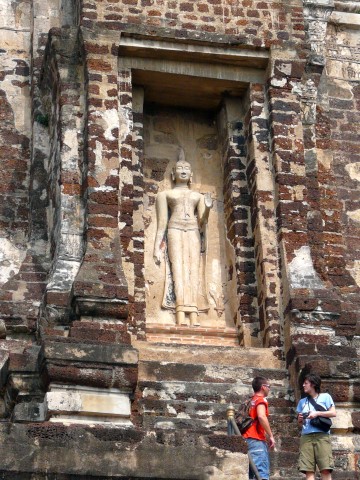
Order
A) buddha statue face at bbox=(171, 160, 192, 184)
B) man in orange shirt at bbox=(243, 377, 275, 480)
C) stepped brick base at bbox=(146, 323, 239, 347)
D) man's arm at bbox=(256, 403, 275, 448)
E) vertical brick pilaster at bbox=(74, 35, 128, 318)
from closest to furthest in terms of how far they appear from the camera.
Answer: man in orange shirt at bbox=(243, 377, 275, 480)
man's arm at bbox=(256, 403, 275, 448)
vertical brick pilaster at bbox=(74, 35, 128, 318)
stepped brick base at bbox=(146, 323, 239, 347)
buddha statue face at bbox=(171, 160, 192, 184)

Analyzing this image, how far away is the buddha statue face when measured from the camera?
15.6 meters

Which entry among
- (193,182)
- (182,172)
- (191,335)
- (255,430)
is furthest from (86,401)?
(193,182)

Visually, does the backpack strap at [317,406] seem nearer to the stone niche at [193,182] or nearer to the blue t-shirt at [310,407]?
the blue t-shirt at [310,407]

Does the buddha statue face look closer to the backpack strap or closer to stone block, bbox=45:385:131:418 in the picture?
stone block, bbox=45:385:131:418

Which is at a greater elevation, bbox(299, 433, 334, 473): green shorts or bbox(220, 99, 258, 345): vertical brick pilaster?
bbox(220, 99, 258, 345): vertical brick pilaster

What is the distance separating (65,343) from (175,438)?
75.2 inches

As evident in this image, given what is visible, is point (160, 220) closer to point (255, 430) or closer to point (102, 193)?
point (102, 193)

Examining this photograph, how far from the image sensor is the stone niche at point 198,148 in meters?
15.0

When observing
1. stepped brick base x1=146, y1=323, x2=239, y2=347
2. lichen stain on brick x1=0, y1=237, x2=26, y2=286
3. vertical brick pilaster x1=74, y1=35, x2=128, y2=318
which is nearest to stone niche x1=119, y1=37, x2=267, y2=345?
stepped brick base x1=146, y1=323, x2=239, y2=347

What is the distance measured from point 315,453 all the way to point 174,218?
14.6 ft

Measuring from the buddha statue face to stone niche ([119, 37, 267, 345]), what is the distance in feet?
0.43

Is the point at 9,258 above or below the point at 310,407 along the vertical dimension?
above

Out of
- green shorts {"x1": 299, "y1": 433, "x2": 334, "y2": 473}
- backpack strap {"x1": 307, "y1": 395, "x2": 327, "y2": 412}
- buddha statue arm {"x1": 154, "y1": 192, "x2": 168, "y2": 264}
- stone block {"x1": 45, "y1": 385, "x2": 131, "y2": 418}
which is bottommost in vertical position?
green shorts {"x1": 299, "y1": 433, "x2": 334, "y2": 473}

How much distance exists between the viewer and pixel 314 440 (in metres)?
11.7
